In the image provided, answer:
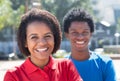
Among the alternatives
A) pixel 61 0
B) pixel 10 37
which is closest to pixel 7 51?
pixel 10 37

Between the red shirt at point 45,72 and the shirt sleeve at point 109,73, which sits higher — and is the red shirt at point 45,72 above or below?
above

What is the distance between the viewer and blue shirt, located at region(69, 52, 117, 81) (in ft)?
10.2

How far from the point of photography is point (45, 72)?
2424 millimetres

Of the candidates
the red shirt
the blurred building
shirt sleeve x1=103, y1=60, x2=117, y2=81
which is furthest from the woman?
the blurred building

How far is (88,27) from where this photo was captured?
10.7 ft

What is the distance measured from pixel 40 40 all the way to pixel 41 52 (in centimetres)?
8

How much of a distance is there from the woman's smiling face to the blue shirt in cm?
78

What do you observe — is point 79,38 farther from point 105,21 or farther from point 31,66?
point 105,21

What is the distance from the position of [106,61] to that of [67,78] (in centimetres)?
77

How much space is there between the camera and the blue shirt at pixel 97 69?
3105 millimetres

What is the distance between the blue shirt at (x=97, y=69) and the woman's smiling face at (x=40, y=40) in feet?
2.55

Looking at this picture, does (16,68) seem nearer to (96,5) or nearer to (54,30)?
(54,30)

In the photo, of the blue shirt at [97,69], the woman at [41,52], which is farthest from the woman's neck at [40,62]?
the blue shirt at [97,69]

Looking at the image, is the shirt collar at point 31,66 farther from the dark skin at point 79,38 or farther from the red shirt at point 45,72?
the dark skin at point 79,38
